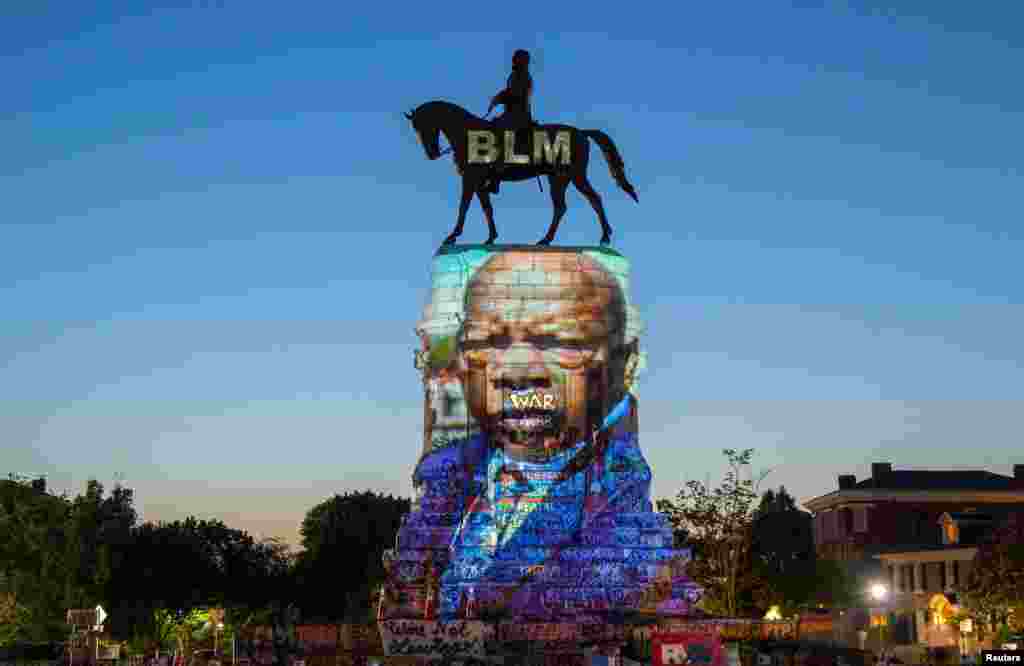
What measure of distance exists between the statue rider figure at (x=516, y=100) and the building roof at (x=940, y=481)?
191 ft

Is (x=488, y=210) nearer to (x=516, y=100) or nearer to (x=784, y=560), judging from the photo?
(x=516, y=100)

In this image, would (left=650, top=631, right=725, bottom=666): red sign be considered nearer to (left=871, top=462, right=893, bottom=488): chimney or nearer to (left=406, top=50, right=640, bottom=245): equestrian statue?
(left=406, top=50, right=640, bottom=245): equestrian statue

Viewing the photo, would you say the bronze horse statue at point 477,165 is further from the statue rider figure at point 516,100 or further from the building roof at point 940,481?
the building roof at point 940,481

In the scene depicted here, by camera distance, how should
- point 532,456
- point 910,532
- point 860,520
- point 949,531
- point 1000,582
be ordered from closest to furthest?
point 532,456 < point 1000,582 < point 949,531 < point 910,532 < point 860,520

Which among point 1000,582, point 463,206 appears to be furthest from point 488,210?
point 1000,582

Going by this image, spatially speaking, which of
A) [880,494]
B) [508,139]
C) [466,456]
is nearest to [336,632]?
[466,456]

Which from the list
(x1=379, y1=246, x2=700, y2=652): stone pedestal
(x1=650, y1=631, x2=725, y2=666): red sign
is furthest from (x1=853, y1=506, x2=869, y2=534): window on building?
(x1=650, y1=631, x2=725, y2=666): red sign

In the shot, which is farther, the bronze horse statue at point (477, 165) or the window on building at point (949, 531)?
the window on building at point (949, 531)

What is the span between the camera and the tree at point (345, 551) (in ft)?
459

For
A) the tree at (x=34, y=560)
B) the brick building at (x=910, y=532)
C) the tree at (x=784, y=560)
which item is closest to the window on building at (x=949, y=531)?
the brick building at (x=910, y=532)

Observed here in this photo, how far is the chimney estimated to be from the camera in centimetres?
12862

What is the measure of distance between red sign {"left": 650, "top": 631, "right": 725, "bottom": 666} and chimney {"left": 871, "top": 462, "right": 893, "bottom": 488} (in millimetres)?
89943

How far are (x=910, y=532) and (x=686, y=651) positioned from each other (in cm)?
8819

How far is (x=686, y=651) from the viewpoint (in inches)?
1604
